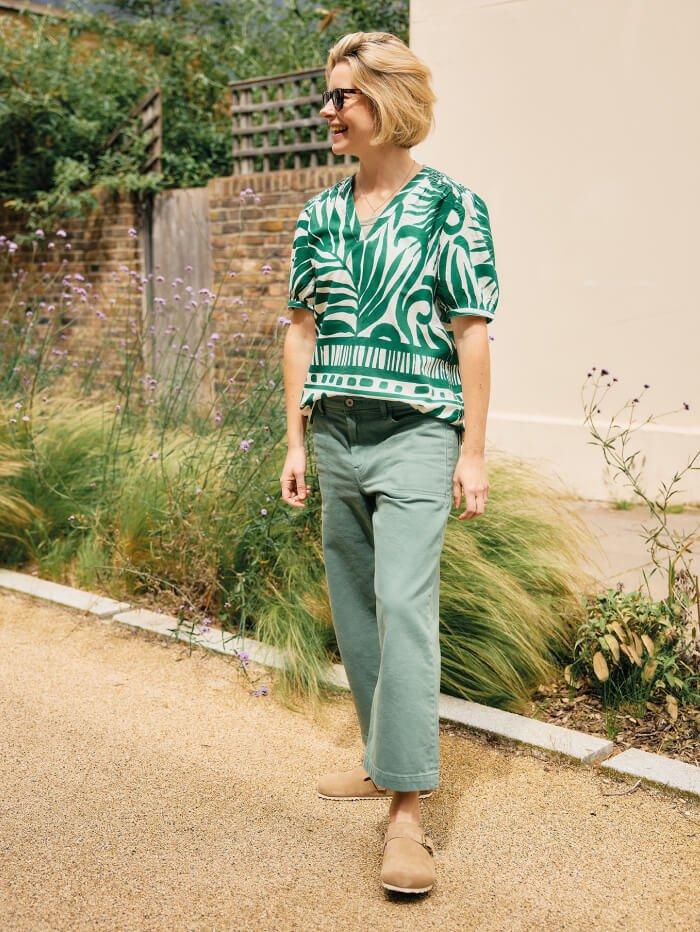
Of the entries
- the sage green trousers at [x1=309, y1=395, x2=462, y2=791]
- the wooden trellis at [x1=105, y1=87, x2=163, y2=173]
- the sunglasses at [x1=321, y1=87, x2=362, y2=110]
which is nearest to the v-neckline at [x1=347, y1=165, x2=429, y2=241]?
the sunglasses at [x1=321, y1=87, x2=362, y2=110]

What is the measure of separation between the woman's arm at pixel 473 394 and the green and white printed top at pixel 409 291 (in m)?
0.04

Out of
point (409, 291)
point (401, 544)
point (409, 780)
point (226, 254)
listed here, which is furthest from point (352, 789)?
point (226, 254)

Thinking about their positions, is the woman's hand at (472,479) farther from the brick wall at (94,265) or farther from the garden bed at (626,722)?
the brick wall at (94,265)

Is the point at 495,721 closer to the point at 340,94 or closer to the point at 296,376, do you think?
the point at 296,376

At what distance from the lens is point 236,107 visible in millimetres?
9688

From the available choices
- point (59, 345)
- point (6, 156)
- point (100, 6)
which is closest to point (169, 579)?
point (59, 345)

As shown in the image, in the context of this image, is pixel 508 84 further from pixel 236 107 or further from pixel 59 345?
pixel 59 345

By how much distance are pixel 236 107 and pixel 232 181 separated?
705 millimetres

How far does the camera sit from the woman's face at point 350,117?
9.25 ft

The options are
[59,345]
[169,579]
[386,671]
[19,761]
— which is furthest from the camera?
[59,345]

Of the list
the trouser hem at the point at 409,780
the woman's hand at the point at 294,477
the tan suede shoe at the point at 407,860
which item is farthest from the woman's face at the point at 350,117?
the tan suede shoe at the point at 407,860

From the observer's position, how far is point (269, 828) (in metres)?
3.04

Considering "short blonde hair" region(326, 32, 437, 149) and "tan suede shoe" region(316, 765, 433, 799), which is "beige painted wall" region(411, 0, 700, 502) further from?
"short blonde hair" region(326, 32, 437, 149)

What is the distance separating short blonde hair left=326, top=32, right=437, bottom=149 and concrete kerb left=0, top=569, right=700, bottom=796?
1.84m
